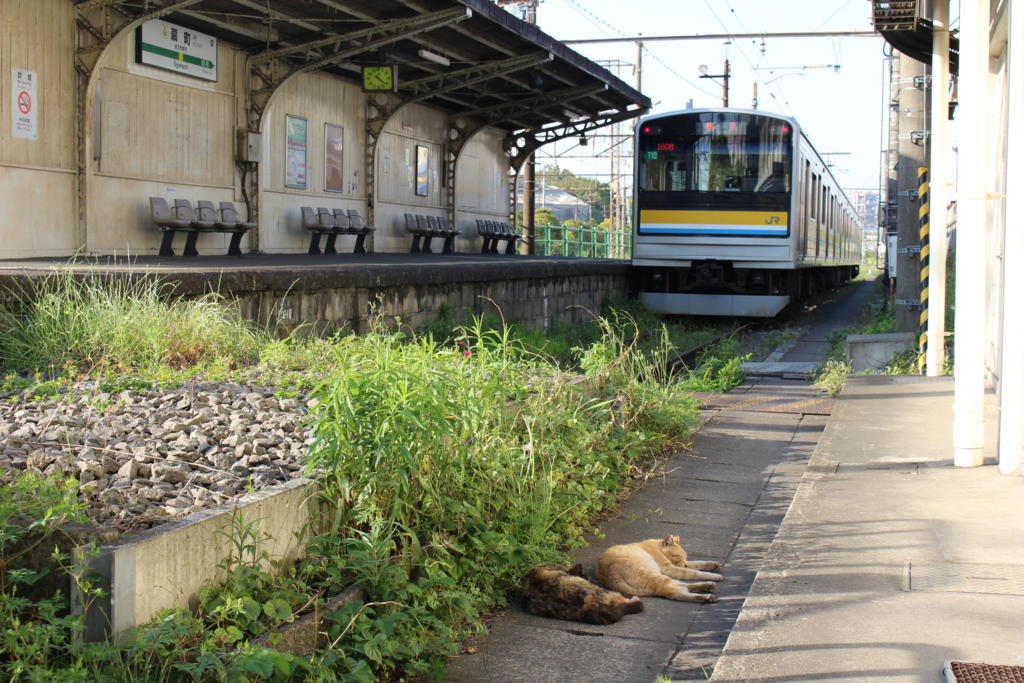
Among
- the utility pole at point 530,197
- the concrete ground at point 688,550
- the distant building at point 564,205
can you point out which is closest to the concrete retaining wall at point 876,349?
the concrete ground at point 688,550

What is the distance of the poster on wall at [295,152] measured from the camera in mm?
16516

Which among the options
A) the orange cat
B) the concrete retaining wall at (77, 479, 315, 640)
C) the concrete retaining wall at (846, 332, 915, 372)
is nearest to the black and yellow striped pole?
the concrete retaining wall at (846, 332, 915, 372)

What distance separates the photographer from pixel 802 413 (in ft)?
27.3

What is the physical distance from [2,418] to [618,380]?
3.61m

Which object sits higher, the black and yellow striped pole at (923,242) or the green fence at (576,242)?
the green fence at (576,242)

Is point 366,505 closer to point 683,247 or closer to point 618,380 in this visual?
point 618,380

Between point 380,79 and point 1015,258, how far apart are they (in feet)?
44.3

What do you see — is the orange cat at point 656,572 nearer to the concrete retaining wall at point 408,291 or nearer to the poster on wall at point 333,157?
the concrete retaining wall at point 408,291

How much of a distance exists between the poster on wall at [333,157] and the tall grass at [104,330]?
1078cm

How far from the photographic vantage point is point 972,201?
5.39 metres

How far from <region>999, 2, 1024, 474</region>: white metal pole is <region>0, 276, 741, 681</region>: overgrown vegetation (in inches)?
74.9

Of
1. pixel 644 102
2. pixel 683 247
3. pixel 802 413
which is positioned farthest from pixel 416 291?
pixel 644 102

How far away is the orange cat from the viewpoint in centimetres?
404

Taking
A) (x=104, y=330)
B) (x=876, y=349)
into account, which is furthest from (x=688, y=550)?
(x=876, y=349)
